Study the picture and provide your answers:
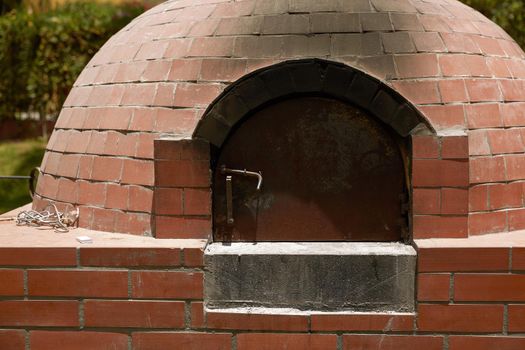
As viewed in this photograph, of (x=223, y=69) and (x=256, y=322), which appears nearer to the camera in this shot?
(x=256, y=322)

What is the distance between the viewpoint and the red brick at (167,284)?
10.8 ft

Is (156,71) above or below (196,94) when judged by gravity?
above

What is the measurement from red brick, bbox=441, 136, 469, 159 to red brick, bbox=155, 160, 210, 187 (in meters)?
1.37

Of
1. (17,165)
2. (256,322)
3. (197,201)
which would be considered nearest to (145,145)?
(197,201)

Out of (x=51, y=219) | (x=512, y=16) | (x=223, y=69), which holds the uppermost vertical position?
(x=512, y=16)

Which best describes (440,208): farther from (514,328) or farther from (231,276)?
(231,276)

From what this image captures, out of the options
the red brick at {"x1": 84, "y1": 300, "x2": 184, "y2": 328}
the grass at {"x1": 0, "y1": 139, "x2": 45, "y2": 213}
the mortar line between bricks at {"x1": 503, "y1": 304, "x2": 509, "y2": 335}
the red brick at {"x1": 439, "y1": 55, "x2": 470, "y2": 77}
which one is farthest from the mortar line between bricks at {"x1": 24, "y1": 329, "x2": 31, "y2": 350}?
the grass at {"x1": 0, "y1": 139, "x2": 45, "y2": 213}

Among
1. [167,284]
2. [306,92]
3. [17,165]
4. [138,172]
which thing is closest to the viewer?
[167,284]

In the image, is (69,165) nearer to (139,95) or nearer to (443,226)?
(139,95)

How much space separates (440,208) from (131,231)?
1.88 metres

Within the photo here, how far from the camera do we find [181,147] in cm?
337

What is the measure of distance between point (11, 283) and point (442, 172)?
2576mm

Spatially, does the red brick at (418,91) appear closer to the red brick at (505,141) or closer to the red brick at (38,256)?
the red brick at (505,141)

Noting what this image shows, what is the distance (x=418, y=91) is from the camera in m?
3.49
